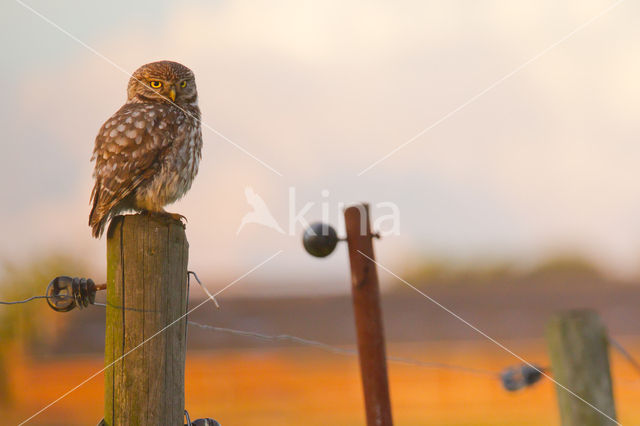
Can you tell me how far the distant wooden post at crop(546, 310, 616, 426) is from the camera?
3.46 meters

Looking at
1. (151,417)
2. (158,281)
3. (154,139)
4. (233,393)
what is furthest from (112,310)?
(233,393)

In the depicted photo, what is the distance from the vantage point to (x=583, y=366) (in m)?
3.46

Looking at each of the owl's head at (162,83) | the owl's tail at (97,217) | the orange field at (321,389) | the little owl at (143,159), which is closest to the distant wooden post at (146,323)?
the little owl at (143,159)

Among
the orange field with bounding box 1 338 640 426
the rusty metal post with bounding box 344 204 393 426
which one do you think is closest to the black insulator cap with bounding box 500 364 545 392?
the rusty metal post with bounding box 344 204 393 426

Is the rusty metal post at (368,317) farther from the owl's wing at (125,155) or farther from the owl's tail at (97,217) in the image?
the owl's tail at (97,217)

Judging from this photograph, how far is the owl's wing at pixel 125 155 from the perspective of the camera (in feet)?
13.8

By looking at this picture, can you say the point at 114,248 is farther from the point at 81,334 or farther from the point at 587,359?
the point at 81,334

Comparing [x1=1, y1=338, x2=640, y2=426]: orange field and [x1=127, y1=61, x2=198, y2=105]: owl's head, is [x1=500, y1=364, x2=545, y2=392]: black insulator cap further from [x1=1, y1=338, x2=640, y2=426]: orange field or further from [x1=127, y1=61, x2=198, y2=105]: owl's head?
[x1=1, y1=338, x2=640, y2=426]: orange field

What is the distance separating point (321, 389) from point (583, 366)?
1859 cm

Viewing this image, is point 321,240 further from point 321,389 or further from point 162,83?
point 321,389

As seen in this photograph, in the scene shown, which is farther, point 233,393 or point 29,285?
point 233,393

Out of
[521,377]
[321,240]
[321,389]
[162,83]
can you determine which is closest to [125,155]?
[162,83]

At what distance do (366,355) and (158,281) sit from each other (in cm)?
128

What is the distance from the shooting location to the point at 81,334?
21328 mm
